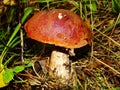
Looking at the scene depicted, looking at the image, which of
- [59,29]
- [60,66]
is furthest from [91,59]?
[59,29]

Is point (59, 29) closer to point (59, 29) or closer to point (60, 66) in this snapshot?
point (59, 29)

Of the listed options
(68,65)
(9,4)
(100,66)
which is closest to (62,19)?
(68,65)

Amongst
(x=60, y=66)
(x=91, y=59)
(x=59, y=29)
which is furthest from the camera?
(x=91, y=59)

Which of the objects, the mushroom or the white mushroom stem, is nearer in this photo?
the mushroom

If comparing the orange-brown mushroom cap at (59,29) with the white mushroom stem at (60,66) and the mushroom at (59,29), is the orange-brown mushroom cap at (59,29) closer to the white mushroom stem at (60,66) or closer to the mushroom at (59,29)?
the mushroom at (59,29)

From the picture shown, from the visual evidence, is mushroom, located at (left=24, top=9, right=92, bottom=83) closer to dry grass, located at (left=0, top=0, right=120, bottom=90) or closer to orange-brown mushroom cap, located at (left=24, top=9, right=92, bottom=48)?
orange-brown mushroom cap, located at (left=24, top=9, right=92, bottom=48)

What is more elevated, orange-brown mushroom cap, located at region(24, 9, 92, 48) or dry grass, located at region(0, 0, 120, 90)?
orange-brown mushroom cap, located at region(24, 9, 92, 48)

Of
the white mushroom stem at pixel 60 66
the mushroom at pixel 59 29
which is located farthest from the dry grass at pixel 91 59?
the mushroom at pixel 59 29

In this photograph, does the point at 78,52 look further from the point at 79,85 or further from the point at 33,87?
the point at 33,87

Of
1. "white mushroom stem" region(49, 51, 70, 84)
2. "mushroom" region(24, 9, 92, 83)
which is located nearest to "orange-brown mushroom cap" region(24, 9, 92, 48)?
"mushroom" region(24, 9, 92, 83)

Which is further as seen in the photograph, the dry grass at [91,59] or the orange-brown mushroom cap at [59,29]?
the dry grass at [91,59]
